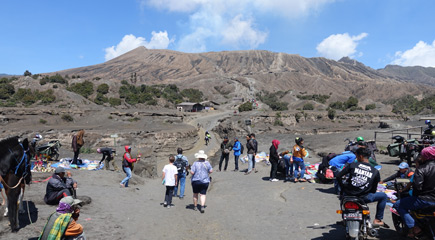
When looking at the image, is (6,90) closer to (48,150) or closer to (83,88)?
(83,88)

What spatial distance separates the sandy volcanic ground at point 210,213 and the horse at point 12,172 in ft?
1.06

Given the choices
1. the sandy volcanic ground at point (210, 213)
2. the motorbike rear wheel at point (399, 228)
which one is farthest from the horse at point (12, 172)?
the motorbike rear wheel at point (399, 228)

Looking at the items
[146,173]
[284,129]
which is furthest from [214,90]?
[146,173]

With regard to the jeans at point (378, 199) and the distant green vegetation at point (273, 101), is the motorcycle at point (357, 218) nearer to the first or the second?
the jeans at point (378, 199)

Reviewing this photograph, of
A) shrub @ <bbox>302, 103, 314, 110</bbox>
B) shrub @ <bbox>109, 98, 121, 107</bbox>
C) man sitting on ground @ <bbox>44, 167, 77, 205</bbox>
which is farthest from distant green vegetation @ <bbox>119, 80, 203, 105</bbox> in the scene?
man sitting on ground @ <bbox>44, 167, 77, 205</bbox>

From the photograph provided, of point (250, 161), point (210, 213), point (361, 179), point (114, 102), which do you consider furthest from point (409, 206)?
point (114, 102)

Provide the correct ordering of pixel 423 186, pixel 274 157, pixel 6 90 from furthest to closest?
1. pixel 6 90
2. pixel 274 157
3. pixel 423 186

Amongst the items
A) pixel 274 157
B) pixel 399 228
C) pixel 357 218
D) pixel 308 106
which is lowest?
pixel 399 228

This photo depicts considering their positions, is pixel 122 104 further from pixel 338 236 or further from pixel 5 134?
pixel 338 236

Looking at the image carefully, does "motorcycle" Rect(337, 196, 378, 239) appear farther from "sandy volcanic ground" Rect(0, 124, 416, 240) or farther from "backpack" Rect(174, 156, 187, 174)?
"backpack" Rect(174, 156, 187, 174)

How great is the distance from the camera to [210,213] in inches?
321

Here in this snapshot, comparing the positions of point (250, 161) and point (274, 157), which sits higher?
point (274, 157)

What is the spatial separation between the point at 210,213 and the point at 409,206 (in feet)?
16.1

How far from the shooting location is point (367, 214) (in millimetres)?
4777
